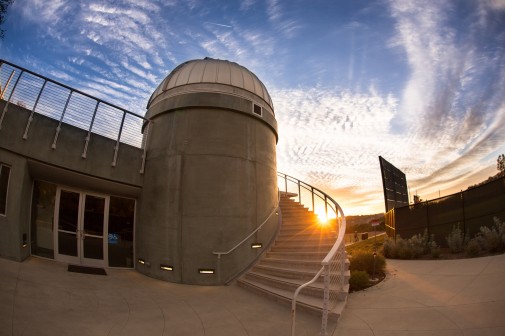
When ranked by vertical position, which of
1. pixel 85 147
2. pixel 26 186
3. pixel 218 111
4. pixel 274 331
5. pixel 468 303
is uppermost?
pixel 218 111

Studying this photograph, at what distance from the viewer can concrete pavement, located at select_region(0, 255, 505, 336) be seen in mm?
4098

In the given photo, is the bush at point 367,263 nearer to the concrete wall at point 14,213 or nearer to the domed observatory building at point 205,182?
the domed observatory building at point 205,182

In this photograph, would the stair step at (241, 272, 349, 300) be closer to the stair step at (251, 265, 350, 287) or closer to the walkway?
the stair step at (251, 265, 350, 287)

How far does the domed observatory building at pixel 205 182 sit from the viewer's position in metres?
7.79

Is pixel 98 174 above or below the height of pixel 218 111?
below

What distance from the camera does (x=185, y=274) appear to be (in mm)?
7598

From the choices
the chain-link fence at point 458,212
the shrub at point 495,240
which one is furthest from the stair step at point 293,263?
the chain-link fence at point 458,212

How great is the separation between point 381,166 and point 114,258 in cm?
2001

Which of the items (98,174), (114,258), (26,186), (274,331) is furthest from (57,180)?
(274,331)

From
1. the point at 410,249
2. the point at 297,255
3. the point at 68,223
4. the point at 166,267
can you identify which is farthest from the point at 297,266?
the point at 68,223

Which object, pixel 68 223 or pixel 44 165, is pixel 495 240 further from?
pixel 44 165

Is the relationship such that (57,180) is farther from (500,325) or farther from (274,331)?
Answer: (500,325)

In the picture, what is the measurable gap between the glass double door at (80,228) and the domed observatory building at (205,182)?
128 cm

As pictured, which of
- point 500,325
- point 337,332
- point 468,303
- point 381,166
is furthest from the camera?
point 381,166
